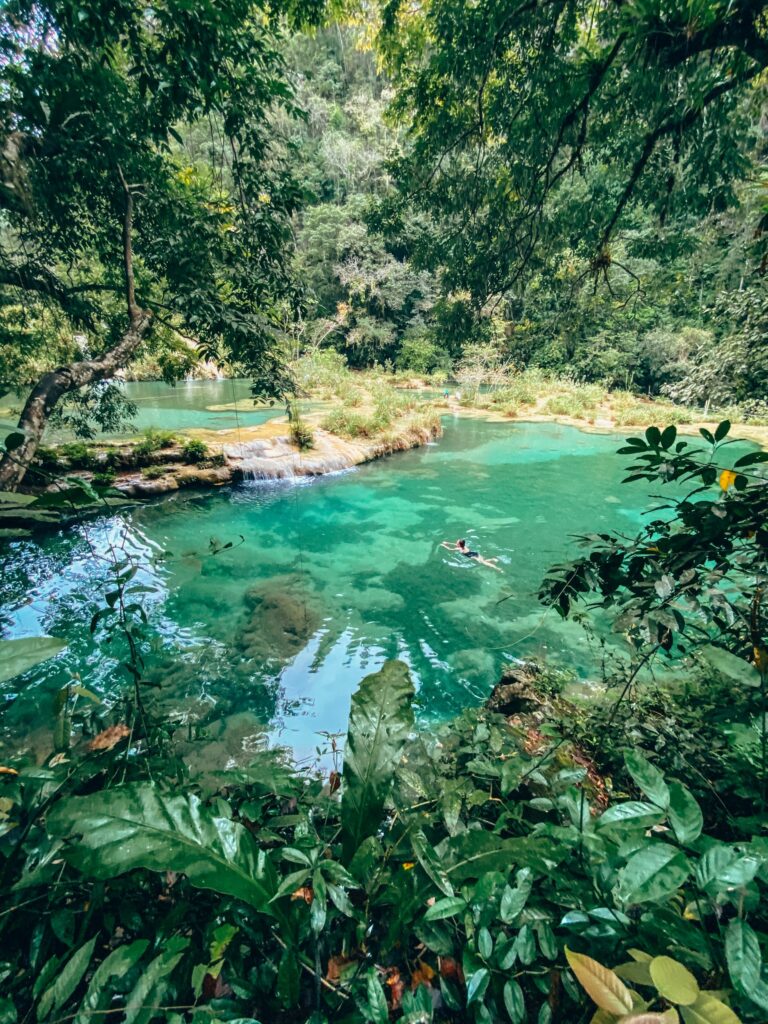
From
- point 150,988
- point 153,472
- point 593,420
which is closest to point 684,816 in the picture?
point 150,988

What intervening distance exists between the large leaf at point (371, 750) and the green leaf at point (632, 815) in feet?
1.71

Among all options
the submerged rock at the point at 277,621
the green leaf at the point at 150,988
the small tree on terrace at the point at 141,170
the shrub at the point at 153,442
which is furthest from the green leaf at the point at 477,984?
the shrub at the point at 153,442

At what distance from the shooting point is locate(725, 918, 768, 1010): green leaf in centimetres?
57

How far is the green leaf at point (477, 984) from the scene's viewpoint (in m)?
0.72

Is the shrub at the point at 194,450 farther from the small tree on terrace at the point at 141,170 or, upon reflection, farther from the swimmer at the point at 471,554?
the swimmer at the point at 471,554

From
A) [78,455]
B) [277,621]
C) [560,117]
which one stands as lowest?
[277,621]

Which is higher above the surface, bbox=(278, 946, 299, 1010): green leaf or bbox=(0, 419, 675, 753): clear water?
bbox=(278, 946, 299, 1010): green leaf

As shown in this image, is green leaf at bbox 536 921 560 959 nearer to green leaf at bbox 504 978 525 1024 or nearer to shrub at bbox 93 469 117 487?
green leaf at bbox 504 978 525 1024

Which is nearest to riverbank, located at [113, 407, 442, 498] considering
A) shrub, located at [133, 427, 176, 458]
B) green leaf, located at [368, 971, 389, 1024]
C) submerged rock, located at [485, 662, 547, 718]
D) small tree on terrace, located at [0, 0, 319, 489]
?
shrub, located at [133, 427, 176, 458]

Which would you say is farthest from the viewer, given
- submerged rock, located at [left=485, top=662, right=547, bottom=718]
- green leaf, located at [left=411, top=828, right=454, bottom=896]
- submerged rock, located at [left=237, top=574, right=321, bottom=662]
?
submerged rock, located at [left=237, top=574, right=321, bottom=662]

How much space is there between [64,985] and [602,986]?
82 centimetres

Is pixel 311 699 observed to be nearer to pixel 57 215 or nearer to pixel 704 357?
pixel 57 215

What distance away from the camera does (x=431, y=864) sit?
906 millimetres

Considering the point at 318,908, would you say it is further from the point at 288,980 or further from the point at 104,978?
the point at 104,978
